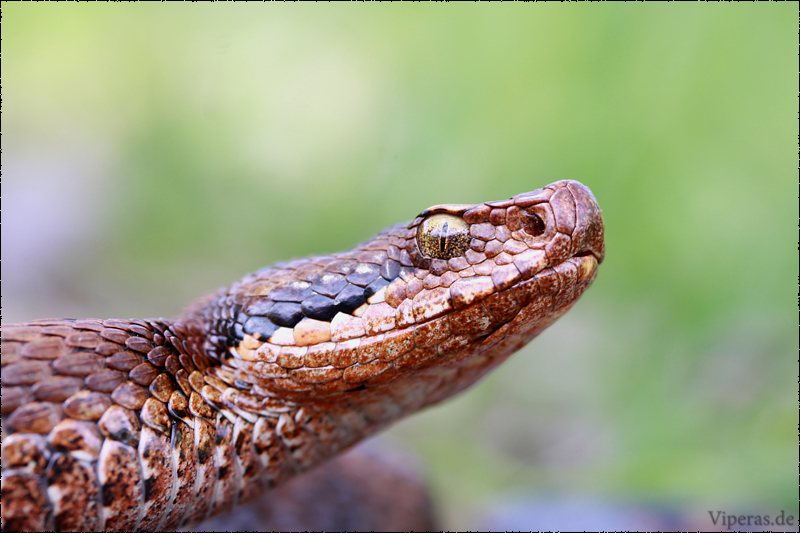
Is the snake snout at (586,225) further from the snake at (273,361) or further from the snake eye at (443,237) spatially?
the snake eye at (443,237)

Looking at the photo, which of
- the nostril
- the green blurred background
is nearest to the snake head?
the nostril

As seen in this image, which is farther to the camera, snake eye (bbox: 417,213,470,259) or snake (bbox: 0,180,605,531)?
snake eye (bbox: 417,213,470,259)

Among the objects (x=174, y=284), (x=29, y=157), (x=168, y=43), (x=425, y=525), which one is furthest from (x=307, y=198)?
(x=425, y=525)

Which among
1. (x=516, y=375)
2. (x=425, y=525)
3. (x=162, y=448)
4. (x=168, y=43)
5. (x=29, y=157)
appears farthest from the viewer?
(x=168, y=43)

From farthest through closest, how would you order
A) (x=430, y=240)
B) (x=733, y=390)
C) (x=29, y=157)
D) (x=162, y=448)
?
(x=29, y=157), (x=733, y=390), (x=430, y=240), (x=162, y=448)

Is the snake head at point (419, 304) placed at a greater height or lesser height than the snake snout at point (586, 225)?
lesser

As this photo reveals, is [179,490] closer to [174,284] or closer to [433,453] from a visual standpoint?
[433,453]

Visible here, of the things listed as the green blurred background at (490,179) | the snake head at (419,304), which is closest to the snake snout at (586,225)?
the snake head at (419,304)

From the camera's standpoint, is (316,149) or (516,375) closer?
(516,375)

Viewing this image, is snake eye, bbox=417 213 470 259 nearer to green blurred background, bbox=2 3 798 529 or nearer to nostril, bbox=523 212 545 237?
nostril, bbox=523 212 545 237
